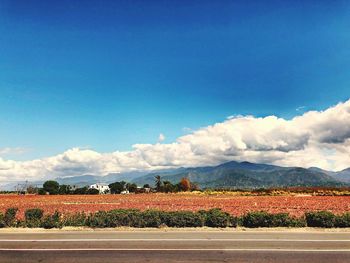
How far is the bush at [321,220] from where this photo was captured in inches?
875

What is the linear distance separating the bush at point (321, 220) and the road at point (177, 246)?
1978mm

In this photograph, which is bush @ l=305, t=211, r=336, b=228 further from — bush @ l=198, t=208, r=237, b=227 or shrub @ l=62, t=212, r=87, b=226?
shrub @ l=62, t=212, r=87, b=226

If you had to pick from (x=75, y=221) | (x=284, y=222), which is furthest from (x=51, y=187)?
(x=284, y=222)

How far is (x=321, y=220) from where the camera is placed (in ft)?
73.9

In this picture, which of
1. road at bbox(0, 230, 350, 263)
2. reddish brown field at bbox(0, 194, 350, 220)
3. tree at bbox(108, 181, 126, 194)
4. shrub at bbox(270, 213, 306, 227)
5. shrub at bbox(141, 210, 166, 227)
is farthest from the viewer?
tree at bbox(108, 181, 126, 194)

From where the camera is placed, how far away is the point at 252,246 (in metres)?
15.6

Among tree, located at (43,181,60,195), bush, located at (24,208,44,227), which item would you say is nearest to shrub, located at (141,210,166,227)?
bush, located at (24,208,44,227)

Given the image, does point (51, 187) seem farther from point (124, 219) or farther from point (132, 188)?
point (124, 219)

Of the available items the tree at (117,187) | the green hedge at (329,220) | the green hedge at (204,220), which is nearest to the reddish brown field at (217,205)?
the green hedge at (204,220)

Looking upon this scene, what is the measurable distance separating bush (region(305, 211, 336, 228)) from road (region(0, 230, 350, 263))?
1978 millimetres

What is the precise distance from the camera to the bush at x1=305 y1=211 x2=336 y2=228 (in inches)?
A: 875

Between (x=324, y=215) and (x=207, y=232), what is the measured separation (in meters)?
7.56

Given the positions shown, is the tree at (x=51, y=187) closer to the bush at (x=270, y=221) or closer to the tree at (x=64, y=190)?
the tree at (x=64, y=190)

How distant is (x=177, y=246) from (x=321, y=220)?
1111 cm
